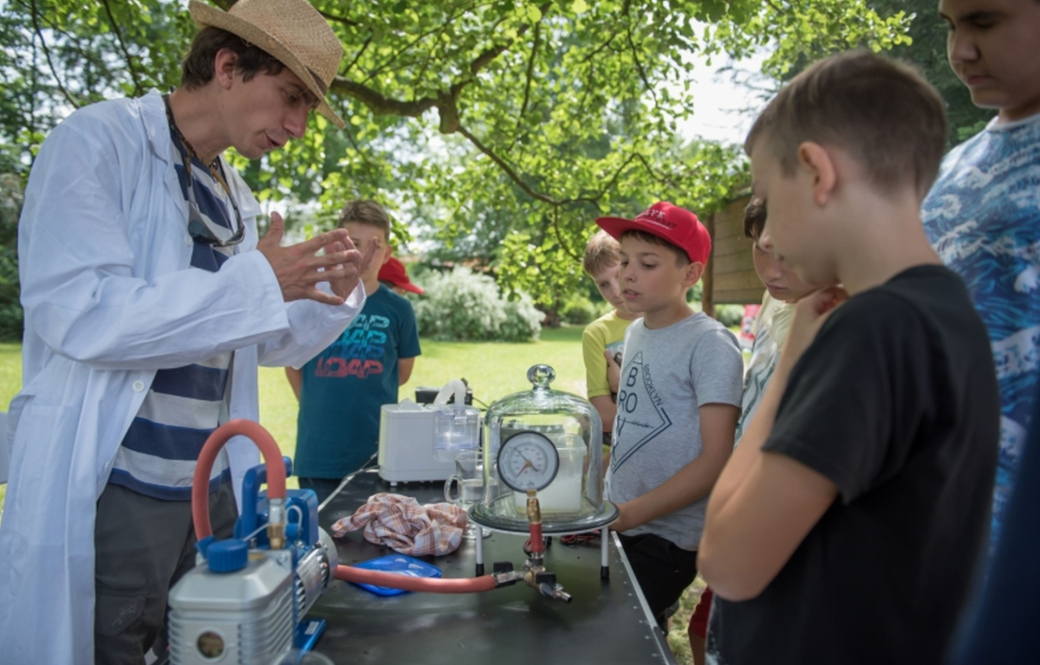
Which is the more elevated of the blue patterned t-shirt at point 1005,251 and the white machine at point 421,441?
the blue patterned t-shirt at point 1005,251

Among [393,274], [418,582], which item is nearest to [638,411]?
[418,582]

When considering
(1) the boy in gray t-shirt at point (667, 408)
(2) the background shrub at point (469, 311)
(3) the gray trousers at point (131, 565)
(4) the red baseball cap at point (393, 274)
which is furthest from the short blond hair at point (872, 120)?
(2) the background shrub at point (469, 311)

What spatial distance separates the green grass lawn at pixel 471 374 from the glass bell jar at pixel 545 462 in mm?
2508

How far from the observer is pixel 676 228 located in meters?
2.42

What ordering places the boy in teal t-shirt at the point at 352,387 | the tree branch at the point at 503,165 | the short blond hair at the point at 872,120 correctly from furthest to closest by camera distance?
the tree branch at the point at 503,165, the boy in teal t-shirt at the point at 352,387, the short blond hair at the point at 872,120

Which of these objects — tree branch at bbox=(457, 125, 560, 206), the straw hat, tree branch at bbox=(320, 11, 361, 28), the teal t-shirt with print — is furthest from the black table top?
tree branch at bbox=(457, 125, 560, 206)

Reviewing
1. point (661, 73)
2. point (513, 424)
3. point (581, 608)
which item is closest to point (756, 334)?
point (513, 424)

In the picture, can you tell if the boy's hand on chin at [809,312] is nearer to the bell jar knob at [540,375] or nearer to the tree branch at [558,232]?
the bell jar knob at [540,375]

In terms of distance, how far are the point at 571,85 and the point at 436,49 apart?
5.93 feet

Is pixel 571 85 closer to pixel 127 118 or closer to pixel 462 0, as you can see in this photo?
pixel 462 0

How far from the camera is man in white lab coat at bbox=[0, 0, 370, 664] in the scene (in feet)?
4.96

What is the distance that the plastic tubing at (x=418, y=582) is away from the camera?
1.58 m

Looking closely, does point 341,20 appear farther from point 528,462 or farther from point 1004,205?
point 1004,205

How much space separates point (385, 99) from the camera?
5.30 m
